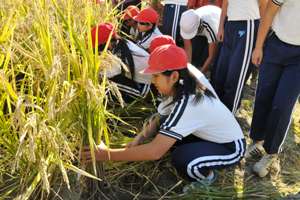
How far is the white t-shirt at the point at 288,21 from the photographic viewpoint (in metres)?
2.24

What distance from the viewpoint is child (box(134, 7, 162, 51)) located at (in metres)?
3.38

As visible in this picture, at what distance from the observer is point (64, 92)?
1706 mm

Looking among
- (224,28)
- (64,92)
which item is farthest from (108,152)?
(224,28)

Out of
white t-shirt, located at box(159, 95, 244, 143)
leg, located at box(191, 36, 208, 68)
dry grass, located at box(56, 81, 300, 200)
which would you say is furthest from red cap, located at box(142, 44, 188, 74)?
leg, located at box(191, 36, 208, 68)

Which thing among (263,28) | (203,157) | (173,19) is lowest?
(203,157)

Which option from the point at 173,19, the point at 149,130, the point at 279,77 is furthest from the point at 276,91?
the point at 173,19

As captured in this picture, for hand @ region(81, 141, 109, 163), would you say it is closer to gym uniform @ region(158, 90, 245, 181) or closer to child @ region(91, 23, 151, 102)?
gym uniform @ region(158, 90, 245, 181)

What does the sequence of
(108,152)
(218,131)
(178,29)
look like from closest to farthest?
(108,152)
(218,131)
(178,29)

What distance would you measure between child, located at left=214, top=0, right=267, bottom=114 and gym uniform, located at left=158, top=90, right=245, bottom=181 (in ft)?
1.75

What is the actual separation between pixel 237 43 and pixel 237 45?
12 mm

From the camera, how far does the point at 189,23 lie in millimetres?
3213

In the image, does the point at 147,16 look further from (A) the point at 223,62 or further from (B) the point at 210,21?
(A) the point at 223,62

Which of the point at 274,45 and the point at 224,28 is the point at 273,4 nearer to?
the point at 274,45

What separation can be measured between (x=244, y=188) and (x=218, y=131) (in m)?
0.35
